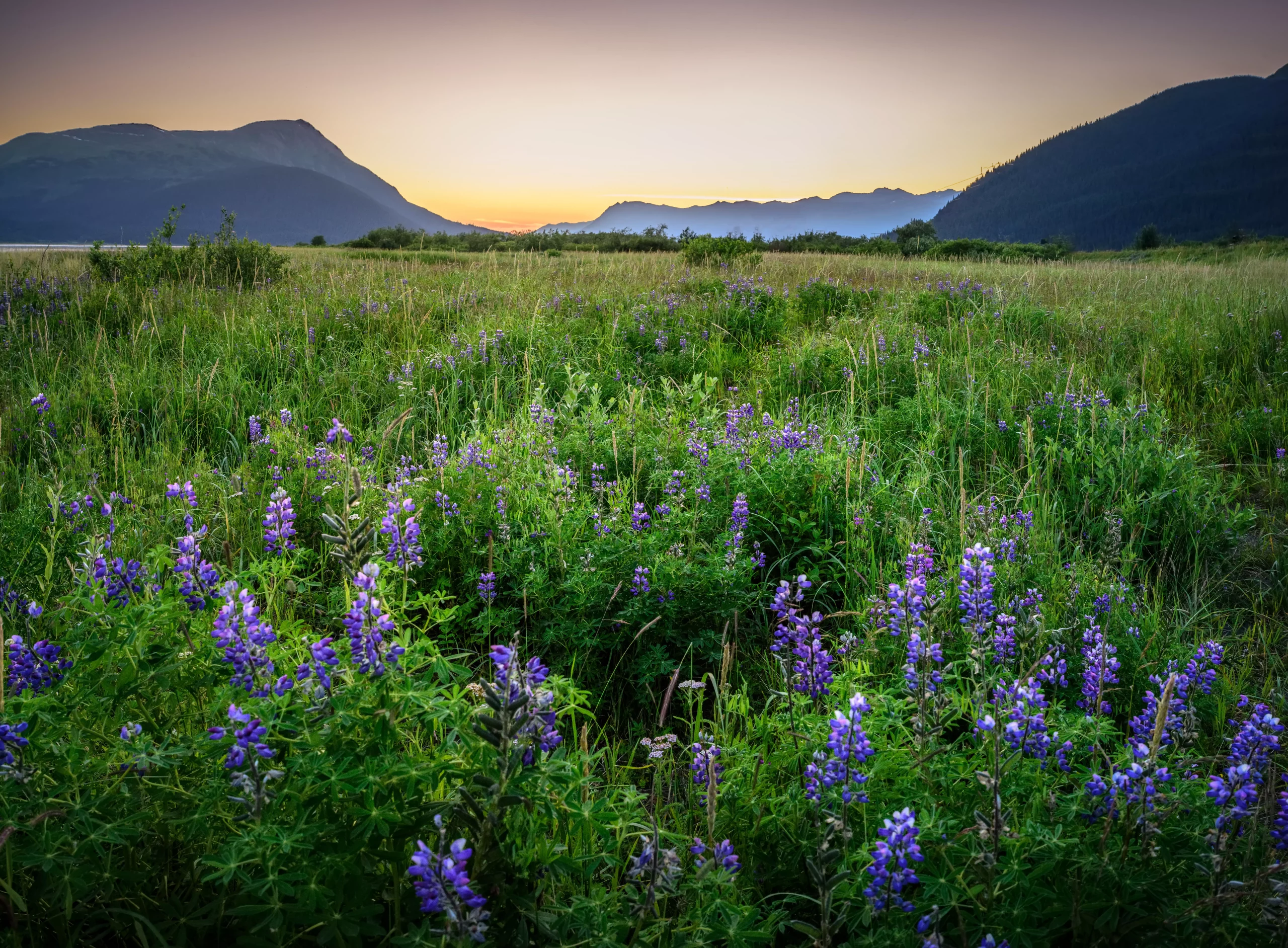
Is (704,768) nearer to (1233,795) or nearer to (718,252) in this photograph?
(1233,795)

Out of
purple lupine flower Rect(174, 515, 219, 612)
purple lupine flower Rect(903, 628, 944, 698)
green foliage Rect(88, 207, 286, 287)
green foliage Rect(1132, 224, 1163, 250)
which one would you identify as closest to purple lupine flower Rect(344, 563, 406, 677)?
purple lupine flower Rect(174, 515, 219, 612)

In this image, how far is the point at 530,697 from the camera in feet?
3.85

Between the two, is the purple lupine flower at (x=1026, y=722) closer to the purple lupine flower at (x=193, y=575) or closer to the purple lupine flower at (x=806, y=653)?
the purple lupine flower at (x=806, y=653)

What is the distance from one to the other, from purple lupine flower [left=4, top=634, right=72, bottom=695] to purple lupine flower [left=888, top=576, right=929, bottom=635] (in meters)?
2.14

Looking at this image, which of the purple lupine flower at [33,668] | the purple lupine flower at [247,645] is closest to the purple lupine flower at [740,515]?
the purple lupine flower at [247,645]

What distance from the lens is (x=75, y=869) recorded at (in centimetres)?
130

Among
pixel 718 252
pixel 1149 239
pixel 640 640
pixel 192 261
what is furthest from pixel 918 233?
pixel 640 640

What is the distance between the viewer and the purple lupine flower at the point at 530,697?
1.14 m

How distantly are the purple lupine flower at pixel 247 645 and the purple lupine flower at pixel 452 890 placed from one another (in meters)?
0.50

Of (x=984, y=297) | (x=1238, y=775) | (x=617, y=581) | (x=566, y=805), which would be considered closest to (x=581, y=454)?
(x=617, y=581)

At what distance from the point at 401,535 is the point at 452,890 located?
133 centimetres

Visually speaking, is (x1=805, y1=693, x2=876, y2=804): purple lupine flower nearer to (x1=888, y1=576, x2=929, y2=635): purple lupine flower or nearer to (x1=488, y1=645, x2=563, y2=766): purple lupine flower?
(x1=888, y1=576, x2=929, y2=635): purple lupine flower

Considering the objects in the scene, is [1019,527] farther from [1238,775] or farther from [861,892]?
[861,892]

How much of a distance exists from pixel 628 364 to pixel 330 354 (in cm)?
294
